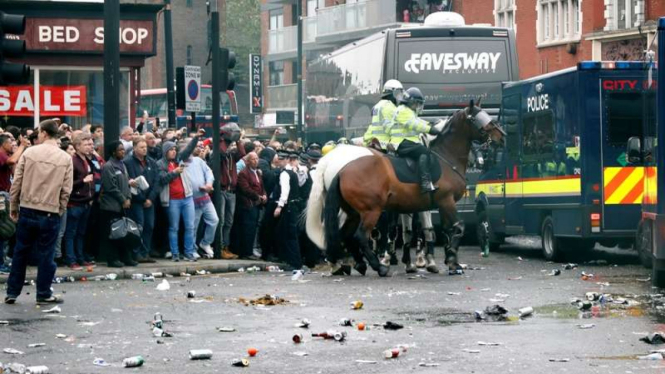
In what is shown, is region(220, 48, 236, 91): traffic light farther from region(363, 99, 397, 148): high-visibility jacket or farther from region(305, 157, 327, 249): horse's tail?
region(305, 157, 327, 249): horse's tail

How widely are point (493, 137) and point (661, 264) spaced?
14.2 ft

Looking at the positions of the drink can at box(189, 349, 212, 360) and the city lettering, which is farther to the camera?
the city lettering

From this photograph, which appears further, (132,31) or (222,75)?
(132,31)

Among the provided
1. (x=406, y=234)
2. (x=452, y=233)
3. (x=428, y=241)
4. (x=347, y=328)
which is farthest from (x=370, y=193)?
(x=347, y=328)

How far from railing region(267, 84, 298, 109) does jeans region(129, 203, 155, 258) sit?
5300 cm

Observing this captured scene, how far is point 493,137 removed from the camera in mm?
20047

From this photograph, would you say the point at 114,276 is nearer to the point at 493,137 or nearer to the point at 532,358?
the point at 493,137

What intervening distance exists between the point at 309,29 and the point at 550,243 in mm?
50533

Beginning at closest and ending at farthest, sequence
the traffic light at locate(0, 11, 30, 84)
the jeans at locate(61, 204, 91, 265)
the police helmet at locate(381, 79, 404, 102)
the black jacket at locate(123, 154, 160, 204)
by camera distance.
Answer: the traffic light at locate(0, 11, 30, 84), the police helmet at locate(381, 79, 404, 102), the jeans at locate(61, 204, 91, 265), the black jacket at locate(123, 154, 160, 204)

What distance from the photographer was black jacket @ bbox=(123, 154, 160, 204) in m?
20.9

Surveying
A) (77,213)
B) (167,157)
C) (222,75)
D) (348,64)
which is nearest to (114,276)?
(77,213)

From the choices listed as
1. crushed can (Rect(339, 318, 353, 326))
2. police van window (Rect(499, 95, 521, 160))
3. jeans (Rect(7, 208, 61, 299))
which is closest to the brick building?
police van window (Rect(499, 95, 521, 160))

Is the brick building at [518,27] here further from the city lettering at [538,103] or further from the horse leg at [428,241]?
the horse leg at [428,241]

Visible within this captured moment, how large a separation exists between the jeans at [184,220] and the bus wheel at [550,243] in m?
5.39
